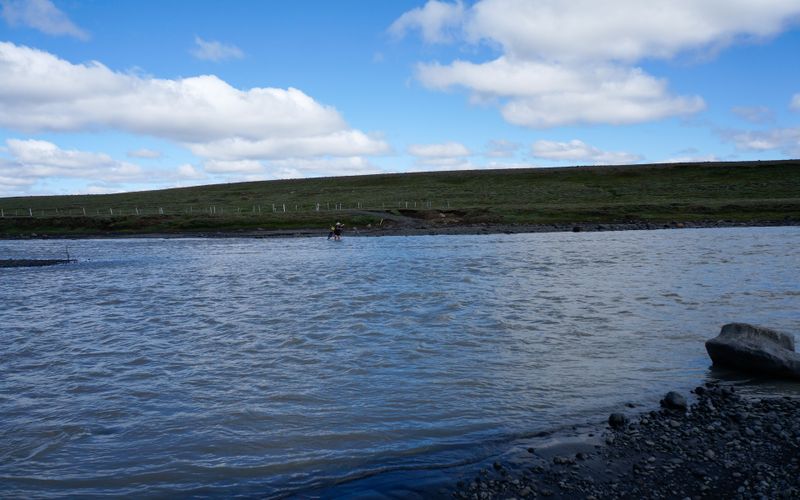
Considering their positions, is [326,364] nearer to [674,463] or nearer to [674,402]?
[674,402]

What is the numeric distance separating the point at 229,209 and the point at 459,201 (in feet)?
123

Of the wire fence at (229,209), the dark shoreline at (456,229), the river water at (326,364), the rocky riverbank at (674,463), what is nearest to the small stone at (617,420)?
the rocky riverbank at (674,463)

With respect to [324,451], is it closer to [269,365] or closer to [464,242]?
[269,365]

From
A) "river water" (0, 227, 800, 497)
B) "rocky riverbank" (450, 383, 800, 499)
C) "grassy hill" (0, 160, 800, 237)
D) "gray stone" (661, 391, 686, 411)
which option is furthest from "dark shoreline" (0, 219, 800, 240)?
"rocky riverbank" (450, 383, 800, 499)

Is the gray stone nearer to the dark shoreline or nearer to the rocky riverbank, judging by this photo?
the rocky riverbank

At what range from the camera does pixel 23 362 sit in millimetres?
14938

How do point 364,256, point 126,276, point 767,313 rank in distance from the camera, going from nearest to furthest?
point 767,313
point 126,276
point 364,256

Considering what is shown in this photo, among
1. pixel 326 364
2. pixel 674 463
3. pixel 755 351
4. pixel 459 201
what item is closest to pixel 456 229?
pixel 459 201

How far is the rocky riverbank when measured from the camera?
7.56 meters

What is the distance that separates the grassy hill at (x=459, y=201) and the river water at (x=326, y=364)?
4517 cm

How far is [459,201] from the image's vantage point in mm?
101250

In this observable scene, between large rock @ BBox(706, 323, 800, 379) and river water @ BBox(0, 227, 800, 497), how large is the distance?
603 millimetres

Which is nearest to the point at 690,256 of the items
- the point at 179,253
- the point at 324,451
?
the point at 324,451

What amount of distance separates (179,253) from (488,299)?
3355 cm
